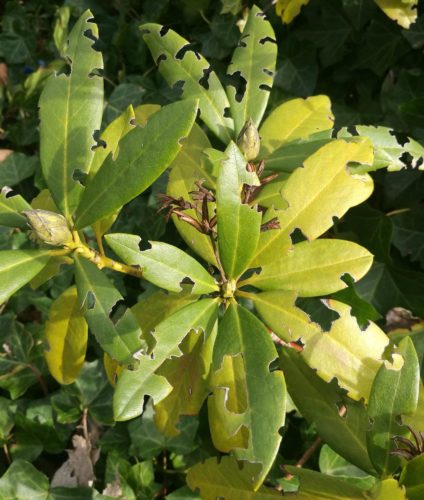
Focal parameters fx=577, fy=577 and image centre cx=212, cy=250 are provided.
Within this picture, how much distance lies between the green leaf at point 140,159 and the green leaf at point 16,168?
995 mm

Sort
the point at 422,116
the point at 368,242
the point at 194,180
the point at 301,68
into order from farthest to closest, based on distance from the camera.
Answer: the point at 301,68 → the point at 368,242 → the point at 422,116 → the point at 194,180

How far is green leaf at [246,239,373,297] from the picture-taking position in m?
0.86

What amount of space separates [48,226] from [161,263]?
16cm

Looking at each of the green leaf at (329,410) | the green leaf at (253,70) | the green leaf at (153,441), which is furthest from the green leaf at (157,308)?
the green leaf at (153,441)

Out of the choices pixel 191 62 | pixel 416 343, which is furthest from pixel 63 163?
pixel 416 343

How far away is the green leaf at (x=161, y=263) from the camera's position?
780 mm

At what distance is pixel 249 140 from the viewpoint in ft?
2.89

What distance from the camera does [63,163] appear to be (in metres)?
0.86

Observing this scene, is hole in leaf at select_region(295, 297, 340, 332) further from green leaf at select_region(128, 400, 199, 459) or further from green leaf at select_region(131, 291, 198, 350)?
green leaf at select_region(128, 400, 199, 459)

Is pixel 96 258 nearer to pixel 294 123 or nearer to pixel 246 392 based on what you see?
pixel 246 392

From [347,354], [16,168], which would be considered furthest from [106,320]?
[16,168]

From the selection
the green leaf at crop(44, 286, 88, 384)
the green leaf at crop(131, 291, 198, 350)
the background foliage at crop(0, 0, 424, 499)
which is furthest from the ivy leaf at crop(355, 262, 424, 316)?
the green leaf at crop(44, 286, 88, 384)

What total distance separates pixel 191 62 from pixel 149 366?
514mm

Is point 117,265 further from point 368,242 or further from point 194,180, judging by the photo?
point 368,242
